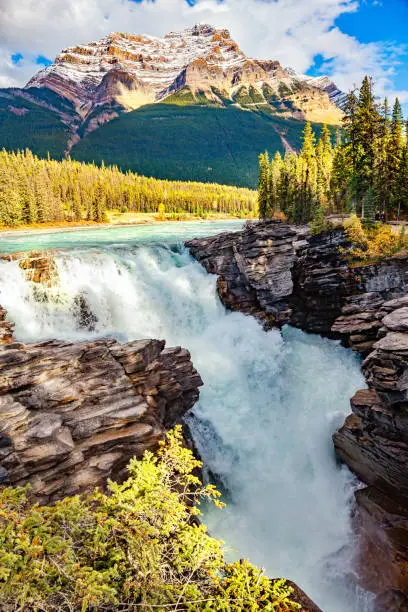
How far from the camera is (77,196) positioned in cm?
11588

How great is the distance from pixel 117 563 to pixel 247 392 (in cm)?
1940

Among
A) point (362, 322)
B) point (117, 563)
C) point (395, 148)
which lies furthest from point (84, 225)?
point (117, 563)

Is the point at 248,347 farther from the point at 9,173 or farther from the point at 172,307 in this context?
the point at 9,173

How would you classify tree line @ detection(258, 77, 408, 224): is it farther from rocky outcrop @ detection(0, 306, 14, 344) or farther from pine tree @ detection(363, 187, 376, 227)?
rocky outcrop @ detection(0, 306, 14, 344)

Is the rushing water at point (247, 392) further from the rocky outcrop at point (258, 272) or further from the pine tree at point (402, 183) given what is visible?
the pine tree at point (402, 183)

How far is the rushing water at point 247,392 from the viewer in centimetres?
1504

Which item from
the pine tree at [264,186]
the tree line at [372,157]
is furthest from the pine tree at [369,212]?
the pine tree at [264,186]

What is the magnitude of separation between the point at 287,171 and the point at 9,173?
71790mm

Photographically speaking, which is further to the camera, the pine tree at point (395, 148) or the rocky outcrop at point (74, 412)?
the pine tree at point (395, 148)

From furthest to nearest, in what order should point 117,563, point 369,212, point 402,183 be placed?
point 402,183 → point 369,212 → point 117,563

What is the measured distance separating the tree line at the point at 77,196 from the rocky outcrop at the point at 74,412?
74336 mm

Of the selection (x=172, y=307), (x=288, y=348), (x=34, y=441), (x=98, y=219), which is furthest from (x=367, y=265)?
(x=98, y=219)

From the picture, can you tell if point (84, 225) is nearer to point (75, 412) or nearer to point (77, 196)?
point (77, 196)

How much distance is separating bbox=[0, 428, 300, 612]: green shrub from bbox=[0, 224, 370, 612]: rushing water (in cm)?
1050
